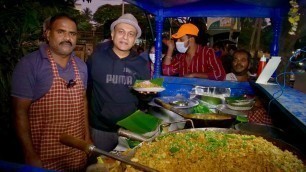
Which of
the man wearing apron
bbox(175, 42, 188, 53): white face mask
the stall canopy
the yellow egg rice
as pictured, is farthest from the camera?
bbox(175, 42, 188, 53): white face mask

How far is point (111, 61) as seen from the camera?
363 cm

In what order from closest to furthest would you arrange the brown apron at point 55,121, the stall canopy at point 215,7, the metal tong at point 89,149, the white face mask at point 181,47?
the metal tong at point 89,149
the brown apron at point 55,121
the stall canopy at point 215,7
the white face mask at point 181,47

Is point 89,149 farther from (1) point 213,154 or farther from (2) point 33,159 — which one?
(2) point 33,159

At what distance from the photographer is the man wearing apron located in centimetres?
266

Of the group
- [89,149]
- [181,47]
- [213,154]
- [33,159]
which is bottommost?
[33,159]

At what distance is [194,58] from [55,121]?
340 cm

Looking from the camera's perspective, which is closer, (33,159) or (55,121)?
(33,159)

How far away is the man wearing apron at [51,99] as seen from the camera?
2662mm

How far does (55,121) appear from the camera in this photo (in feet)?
9.35

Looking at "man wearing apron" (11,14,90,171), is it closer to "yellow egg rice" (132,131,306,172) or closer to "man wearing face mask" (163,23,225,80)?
"yellow egg rice" (132,131,306,172)

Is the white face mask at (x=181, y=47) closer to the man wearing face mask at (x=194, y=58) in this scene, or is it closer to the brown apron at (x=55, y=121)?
the man wearing face mask at (x=194, y=58)

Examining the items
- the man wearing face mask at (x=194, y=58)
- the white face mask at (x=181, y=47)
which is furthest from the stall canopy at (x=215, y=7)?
the white face mask at (x=181, y=47)

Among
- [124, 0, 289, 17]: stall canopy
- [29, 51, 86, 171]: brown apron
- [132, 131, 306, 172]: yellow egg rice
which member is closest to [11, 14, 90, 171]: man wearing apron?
[29, 51, 86, 171]: brown apron

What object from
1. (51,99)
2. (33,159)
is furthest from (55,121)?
(33,159)
